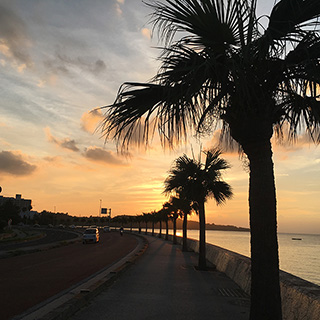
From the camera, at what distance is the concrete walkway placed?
719 cm

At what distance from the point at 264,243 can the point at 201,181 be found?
41.1 feet

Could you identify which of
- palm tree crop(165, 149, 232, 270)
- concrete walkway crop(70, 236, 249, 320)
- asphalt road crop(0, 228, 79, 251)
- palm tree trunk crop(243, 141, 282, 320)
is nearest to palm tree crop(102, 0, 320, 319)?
palm tree trunk crop(243, 141, 282, 320)

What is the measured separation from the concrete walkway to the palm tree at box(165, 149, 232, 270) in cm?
518

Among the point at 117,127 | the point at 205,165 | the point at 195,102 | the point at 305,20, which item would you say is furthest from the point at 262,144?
the point at 205,165

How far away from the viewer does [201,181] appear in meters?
17.1

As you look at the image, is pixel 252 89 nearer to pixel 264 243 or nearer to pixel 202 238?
pixel 264 243

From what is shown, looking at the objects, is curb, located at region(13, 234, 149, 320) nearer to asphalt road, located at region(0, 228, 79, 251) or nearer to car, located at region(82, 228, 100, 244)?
asphalt road, located at region(0, 228, 79, 251)

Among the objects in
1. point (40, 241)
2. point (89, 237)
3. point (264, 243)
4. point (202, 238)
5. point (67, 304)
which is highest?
point (264, 243)

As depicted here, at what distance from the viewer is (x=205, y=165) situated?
1725cm

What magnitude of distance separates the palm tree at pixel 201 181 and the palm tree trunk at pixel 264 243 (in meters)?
11.9

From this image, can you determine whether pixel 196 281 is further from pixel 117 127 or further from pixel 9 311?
pixel 117 127

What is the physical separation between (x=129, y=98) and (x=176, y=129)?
875 mm

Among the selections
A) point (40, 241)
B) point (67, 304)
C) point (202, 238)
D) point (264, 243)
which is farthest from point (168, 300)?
point (40, 241)

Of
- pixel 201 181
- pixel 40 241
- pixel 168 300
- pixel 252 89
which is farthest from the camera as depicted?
pixel 40 241
